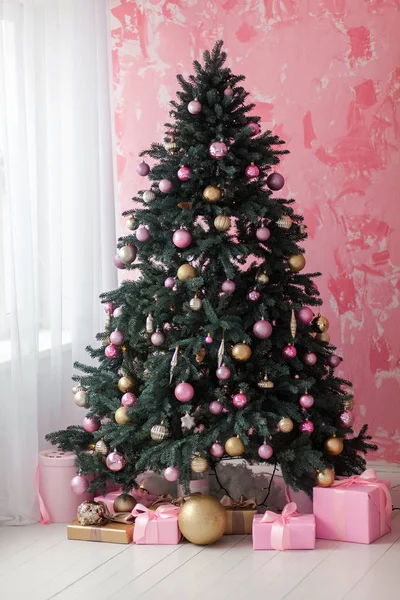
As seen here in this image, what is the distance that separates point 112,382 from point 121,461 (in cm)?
28

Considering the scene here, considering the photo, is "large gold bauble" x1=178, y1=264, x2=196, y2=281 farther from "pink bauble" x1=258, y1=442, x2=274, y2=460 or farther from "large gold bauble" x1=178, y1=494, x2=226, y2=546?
"large gold bauble" x1=178, y1=494, x2=226, y2=546

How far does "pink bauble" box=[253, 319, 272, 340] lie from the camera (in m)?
2.89

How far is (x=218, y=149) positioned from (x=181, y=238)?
1.04 feet

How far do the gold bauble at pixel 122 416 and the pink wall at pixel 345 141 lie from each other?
A: 3.82 feet

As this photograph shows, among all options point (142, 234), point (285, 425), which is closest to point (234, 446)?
point (285, 425)

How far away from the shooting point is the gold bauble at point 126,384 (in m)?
3.07

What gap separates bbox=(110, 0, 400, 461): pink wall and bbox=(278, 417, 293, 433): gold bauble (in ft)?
3.19

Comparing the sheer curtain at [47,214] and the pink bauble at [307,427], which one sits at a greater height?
the sheer curtain at [47,214]

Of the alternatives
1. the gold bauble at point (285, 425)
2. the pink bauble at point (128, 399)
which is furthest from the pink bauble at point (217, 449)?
the pink bauble at point (128, 399)

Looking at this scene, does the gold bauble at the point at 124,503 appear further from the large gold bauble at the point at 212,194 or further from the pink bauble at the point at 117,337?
the large gold bauble at the point at 212,194

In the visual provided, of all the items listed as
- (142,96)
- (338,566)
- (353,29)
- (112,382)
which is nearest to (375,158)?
(353,29)

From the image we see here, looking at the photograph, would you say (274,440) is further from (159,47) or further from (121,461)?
(159,47)

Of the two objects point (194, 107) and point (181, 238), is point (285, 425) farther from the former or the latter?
point (194, 107)

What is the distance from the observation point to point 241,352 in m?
2.88
